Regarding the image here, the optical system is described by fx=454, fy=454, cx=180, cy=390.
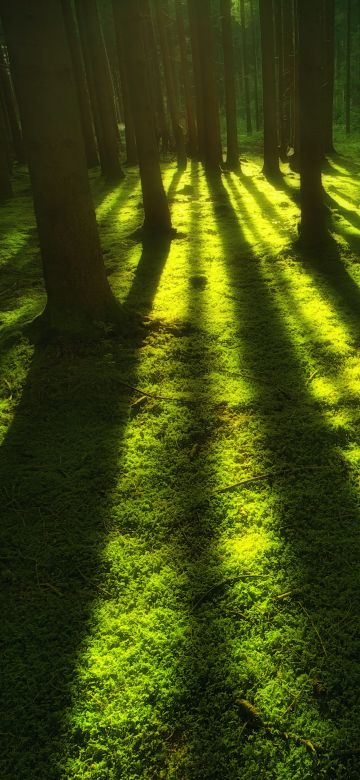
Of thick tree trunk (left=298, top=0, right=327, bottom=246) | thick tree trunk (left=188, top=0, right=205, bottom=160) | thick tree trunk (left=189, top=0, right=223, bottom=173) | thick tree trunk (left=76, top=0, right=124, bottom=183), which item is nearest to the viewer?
thick tree trunk (left=298, top=0, right=327, bottom=246)

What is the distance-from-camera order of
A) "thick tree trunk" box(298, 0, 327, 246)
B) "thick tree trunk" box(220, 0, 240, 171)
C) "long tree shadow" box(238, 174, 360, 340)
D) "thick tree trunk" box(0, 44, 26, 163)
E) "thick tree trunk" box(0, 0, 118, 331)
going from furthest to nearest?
"thick tree trunk" box(0, 44, 26, 163), "thick tree trunk" box(220, 0, 240, 171), "thick tree trunk" box(298, 0, 327, 246), "long tree shadow" box(238, 174, 360, 340), "thick tree trunk" box(0, 0, 118, 331)

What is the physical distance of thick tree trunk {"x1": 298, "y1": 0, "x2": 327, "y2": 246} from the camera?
5.63 m

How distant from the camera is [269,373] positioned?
3.85 m

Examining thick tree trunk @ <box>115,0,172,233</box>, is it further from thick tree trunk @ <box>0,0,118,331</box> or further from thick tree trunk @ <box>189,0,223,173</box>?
thick tree trunk @ <box>189,0,223,173</box>

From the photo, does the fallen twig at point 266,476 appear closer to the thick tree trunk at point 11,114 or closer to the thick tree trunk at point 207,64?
the thick tree trunk at point 207,64

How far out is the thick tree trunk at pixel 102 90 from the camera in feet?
44.2

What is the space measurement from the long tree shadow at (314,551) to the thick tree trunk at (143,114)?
4.58m

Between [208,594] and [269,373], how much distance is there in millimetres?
2143

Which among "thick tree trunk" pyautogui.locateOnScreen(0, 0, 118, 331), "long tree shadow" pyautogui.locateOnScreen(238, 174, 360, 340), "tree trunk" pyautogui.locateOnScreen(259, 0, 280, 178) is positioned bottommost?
"long tree shadow" pyautogui.locateOnScreen(238, 174, 360, 340)

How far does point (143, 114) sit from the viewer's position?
703 centimetres

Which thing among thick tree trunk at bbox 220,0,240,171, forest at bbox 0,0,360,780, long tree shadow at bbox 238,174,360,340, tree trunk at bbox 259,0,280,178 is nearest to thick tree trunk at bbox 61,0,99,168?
thick tree trunk at bbox 220,0,240,171

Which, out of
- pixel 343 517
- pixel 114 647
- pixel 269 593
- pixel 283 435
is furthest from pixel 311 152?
pixel 114 647

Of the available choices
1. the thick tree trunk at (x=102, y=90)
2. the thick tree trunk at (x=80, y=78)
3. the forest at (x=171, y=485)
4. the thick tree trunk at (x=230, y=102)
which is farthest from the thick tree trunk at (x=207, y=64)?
the forest at (x=171, y=485)

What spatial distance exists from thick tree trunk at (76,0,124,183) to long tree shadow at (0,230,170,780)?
12.0 m
